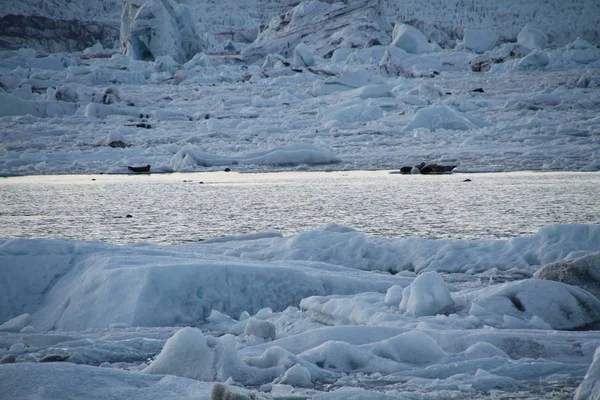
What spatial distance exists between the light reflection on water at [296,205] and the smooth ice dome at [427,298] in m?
2.38

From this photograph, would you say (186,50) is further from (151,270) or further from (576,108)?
(151,270)

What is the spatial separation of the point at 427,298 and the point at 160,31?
104 ft

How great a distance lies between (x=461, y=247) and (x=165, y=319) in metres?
2.17

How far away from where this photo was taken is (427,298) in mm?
3545

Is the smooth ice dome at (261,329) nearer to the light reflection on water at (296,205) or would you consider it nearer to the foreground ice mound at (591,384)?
the foreground ice mound at (591,384)

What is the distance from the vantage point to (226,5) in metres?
78.5

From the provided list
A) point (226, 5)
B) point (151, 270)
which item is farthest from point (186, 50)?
point (226, 5)

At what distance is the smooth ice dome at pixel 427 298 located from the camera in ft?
11.6

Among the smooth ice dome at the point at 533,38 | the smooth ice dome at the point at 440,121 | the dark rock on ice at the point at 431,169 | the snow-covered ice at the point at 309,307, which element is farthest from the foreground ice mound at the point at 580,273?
the smooth ice dome at the point at 533,38

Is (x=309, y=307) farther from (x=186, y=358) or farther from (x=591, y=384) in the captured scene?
(x=591, y=384)

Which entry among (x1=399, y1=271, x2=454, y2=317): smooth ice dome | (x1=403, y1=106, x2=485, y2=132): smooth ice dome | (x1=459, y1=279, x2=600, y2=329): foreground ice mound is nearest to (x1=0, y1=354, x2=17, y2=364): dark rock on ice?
(x1=399, y1=271, x2=454, y2=317): smooth ice dome

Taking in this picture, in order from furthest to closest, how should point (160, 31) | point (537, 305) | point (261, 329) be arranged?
point (160, 31), point (537, 305), point (261, 329)

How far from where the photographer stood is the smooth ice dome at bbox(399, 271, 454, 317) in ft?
11.6

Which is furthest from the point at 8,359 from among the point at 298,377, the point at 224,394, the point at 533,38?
the point at 533,38
